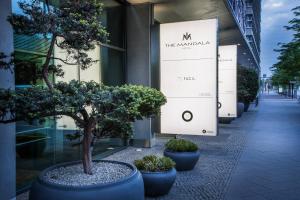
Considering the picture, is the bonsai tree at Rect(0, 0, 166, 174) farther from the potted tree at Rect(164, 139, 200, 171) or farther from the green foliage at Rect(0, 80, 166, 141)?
the potted tree at Rect(164, 139, 200, 171)

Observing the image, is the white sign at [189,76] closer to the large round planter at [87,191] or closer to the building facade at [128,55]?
the building facade at [128,55]

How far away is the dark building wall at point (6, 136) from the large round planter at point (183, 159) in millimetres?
3172

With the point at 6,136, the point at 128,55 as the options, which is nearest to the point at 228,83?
the point at 128,55

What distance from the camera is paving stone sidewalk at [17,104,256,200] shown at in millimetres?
5523

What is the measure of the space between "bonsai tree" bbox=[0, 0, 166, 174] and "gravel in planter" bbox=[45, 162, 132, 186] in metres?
0.17

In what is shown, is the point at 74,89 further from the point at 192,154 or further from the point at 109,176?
the point at 192,154

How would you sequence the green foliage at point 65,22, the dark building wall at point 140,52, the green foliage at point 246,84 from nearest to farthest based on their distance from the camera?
the green foliage at point 65,22 < the dark building wall at point 140,52 < the green foliage at point 246,84

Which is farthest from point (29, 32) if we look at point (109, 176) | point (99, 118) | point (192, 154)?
point (192, 154)

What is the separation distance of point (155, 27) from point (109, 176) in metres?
6.36

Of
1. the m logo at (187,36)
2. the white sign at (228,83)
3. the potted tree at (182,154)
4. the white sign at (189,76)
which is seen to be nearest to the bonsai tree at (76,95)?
the potted tree at (182,154)

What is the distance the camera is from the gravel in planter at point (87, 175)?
12.5ft

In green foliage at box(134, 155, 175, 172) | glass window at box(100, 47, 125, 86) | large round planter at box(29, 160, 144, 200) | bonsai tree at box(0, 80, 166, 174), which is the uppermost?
glass window at box(100, 47, 125, 86)

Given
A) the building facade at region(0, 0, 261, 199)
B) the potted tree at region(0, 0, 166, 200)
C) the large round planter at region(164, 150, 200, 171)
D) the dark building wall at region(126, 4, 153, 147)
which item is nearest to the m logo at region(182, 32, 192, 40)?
the building facade at region(0, 0, 261, 199)

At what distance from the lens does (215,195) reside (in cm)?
542
